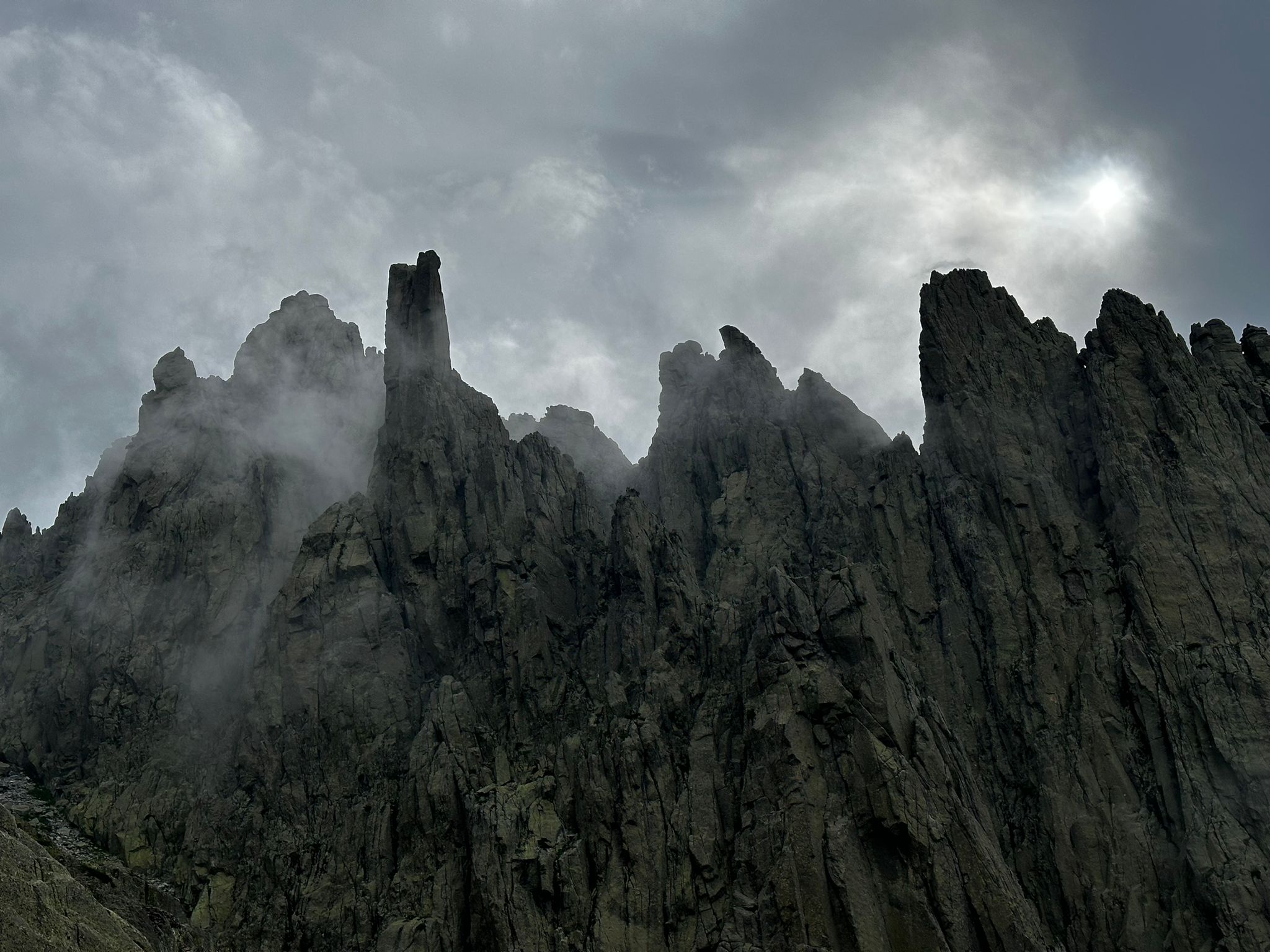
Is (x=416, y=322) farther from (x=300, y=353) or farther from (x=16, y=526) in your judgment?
(x=16, y=526)

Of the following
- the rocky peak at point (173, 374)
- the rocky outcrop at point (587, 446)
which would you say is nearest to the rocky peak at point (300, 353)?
the rocky peak at point (173, 374)

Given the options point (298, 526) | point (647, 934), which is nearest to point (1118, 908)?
point (647, 934)

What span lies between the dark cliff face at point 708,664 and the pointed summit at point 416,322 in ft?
1.92

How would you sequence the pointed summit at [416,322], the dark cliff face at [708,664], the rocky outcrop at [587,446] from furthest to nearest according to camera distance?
1. the rocky outcrop at [587,446]
2. the pointed summit at [416,322]
3. the dark cliff face at [708,664]

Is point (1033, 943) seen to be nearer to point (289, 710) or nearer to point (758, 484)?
point (758, 484)

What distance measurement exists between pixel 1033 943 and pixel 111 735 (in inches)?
3505

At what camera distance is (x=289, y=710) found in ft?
326

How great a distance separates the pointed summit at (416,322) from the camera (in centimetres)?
12450

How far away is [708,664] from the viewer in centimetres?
9094

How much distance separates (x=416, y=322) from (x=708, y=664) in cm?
6157

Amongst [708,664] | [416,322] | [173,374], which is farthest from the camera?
[173,374]

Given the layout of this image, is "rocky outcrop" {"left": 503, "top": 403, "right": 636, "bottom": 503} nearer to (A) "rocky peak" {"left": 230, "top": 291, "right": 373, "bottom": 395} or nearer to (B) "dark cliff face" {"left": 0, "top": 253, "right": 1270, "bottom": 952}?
(B) "dark cliff face" {"left": 0, "top": 253, "right": 1270, "bottom": 952}

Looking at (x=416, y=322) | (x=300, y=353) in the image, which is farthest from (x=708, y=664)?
(x=300, y=353)

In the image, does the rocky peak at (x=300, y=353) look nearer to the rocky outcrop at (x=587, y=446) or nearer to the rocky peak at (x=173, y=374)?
the rocky peak at (x=173, y=374)
